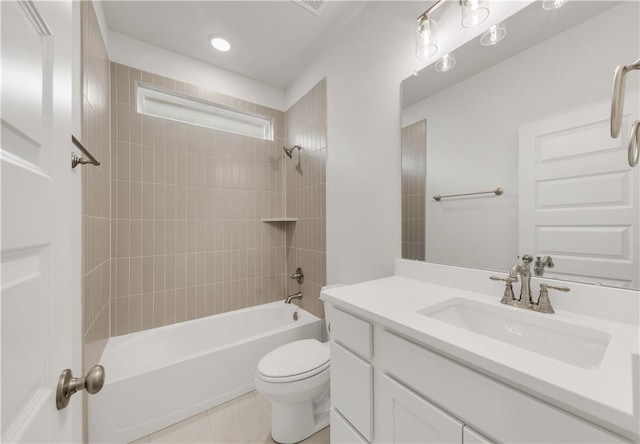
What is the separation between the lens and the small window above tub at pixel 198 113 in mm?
2016

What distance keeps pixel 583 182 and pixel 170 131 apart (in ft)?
8.33

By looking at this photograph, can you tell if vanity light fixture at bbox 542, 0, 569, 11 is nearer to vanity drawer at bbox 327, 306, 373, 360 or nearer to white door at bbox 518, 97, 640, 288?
white door at bbox 518, 97, 640, 288

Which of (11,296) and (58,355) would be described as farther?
(58,355)

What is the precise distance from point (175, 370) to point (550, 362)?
5.90 feet

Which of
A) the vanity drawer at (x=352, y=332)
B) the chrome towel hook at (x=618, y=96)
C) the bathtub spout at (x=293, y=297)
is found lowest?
the bathtub spout at (x=293, y=297)

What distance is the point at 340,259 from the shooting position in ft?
6.17

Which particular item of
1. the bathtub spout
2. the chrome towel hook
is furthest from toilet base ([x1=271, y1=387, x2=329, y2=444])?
the chrome towel hook

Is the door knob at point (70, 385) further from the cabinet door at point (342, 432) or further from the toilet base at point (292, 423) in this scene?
the toilet base at point (292, 423)

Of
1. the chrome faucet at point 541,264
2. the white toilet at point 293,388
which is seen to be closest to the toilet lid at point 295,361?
the white toilet at point 293,388

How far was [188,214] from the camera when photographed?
2.12 metres

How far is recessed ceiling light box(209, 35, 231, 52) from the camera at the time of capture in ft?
6.11

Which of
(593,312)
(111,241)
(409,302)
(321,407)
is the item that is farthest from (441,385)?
(111,241)

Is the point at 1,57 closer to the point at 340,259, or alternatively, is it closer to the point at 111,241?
the point at 340,259

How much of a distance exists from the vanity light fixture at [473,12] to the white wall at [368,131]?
4cm
